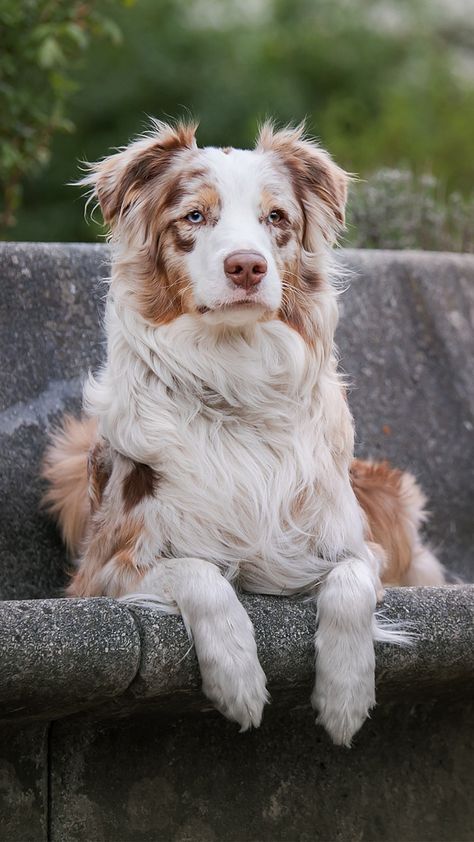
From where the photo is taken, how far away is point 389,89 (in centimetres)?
2003

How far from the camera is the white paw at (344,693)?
320 cm

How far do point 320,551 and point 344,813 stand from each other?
756 mm

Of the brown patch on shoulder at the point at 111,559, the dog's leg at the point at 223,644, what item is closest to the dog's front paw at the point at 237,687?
the dog's leg at the point at 223,644

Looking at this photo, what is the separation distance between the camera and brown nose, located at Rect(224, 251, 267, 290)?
3.36 metres

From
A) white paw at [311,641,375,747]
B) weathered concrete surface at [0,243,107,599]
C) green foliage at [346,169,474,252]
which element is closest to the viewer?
white paw at [311,641,375,747]

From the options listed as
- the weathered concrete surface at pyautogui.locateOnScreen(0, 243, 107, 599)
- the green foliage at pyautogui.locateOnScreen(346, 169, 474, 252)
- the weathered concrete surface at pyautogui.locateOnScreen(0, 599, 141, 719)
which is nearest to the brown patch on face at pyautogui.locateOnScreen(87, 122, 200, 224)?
the weathered concrete surface at pyautogui.locateOnScreen(0, 243, 107, 599)

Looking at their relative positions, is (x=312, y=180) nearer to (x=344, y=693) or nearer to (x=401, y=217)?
(x=344, y=693)

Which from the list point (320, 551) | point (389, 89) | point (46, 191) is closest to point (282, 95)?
point (389, 89)

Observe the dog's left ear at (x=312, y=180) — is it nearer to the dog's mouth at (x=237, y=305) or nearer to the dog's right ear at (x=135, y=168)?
the dog's right ear at (x=135, y=168)

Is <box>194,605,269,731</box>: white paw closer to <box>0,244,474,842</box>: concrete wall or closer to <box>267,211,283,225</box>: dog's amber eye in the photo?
<box>0,244,474,842</box>: concrete wall

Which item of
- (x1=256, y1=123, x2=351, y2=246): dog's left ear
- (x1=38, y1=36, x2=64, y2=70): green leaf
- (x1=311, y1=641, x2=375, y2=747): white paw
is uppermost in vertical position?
(x1=38, y1=36, x2=64, y2=70): green leaf

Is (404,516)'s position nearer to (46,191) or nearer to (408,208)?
(408,208)

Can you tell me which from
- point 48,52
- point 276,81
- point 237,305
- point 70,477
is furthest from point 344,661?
point 276,81

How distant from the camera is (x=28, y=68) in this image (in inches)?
265
